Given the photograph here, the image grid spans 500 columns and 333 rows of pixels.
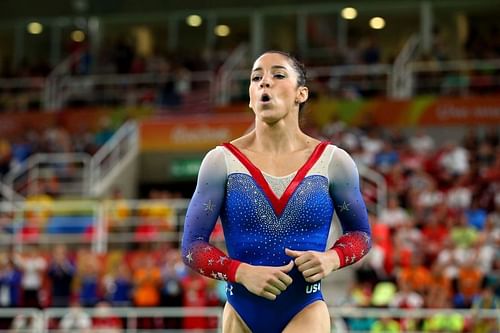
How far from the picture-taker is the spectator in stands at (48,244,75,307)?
19938mm

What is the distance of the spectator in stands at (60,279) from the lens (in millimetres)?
19938

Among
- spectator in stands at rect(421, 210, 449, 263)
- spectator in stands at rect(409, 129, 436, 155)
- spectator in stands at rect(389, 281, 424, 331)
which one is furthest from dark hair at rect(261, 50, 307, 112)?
spectator in stands at rect(409, 129, 436, 155)

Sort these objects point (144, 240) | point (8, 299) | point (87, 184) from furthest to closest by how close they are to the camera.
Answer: point (87, 184) < point (144, 240) < point (8, 299)

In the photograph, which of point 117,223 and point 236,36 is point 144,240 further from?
point 236,36

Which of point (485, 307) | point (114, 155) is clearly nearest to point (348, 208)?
point (485, 307)

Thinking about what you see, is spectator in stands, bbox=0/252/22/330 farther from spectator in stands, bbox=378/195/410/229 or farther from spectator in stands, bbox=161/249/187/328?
spectator in stands, bbox=378/195/410/229

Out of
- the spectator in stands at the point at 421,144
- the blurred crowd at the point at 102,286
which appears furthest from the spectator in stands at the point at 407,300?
the spectator in stands at the point at 421,144

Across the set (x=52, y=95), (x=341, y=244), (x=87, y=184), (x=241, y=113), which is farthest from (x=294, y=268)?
(x=52, y=95)

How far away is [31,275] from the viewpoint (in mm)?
20078

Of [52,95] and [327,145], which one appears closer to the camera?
[327,145]

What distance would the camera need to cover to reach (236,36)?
3491 centimetres

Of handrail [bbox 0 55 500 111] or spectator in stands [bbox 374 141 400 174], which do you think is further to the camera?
handrail [bbox 0 55 500 111]

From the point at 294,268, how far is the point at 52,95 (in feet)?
89.0

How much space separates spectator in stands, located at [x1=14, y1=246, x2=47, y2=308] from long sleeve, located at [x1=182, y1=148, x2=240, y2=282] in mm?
13706
